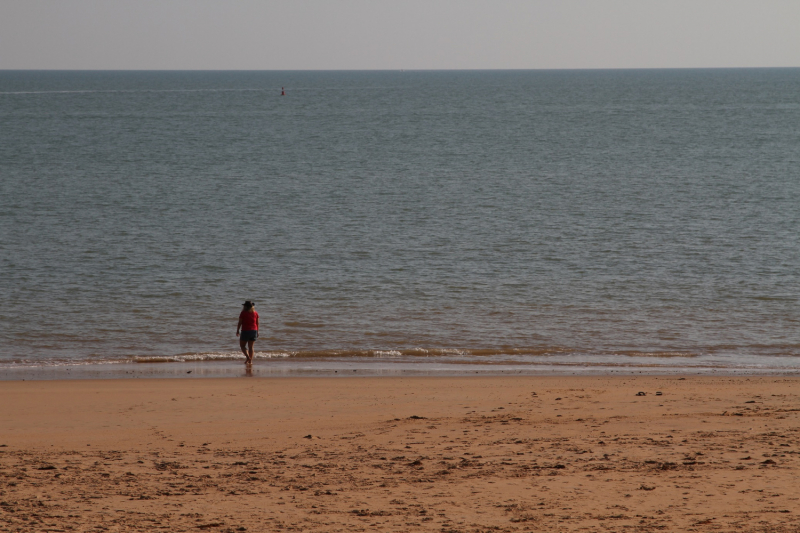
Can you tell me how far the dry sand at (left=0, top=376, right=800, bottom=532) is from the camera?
6848mm

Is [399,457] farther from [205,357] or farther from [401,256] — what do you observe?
[401,256]

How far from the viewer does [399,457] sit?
870 centimetres

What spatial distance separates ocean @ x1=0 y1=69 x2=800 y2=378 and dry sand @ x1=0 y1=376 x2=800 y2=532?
10.1 ft

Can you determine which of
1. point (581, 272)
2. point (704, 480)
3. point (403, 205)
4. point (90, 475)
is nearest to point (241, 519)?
point (90, 475)

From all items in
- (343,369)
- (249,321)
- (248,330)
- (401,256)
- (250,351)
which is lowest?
(343,369)

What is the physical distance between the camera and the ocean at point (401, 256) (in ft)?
54.6

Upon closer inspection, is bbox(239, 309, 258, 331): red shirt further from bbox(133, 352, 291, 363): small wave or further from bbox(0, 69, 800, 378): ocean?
bbox(133, 352, 291, 363): small wave

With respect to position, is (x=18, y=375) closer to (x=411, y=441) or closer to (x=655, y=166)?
(x=411, y=441)

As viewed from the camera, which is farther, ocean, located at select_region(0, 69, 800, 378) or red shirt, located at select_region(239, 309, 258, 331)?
ocean, located at select_region(0, 69, 800, 378)

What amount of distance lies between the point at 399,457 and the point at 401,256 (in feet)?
56.4

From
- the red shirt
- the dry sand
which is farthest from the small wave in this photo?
the dry sand

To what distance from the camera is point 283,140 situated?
2511 inches

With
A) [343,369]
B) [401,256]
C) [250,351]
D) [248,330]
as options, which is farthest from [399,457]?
[401,256]

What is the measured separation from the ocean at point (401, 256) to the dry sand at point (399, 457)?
3080 millimetres
